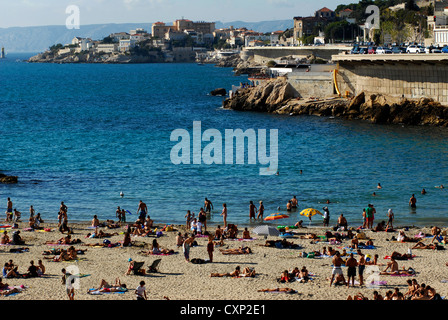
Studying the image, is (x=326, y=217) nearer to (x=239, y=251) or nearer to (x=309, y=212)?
(x=309, y=212)

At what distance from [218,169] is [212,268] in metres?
19.3

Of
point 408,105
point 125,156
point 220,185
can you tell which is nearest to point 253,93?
point 408,105

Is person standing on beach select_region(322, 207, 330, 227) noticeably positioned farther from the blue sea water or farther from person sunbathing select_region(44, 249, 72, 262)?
person sunbathing select_region(44, 249, 72, 262)

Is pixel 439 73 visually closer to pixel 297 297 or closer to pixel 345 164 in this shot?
pixel 345 164

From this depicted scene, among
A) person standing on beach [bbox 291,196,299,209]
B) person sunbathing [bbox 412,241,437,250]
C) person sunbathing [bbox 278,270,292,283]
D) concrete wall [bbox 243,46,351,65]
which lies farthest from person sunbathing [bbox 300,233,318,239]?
concrete wall [bbox 243,46,351,65]

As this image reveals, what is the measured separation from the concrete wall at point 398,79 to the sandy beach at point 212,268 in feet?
86.8

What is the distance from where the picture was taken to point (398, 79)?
53.5 m

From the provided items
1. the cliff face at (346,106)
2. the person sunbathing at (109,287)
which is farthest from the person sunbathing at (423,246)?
the cliff face at (346,106)

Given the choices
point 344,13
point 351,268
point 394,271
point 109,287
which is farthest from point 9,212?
point 344,13

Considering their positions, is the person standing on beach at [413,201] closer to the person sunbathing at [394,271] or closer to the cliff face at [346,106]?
the person sunbathing at [394,271]

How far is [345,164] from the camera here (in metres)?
40.4

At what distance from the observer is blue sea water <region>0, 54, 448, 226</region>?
31375 mm

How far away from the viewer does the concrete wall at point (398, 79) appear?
50.4 meters

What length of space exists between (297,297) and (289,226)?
925cm
